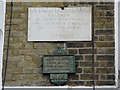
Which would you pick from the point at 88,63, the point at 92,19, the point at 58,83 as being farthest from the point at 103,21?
the point at 58,83

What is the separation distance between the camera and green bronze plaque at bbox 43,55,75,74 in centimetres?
530

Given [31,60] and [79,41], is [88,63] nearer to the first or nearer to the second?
[79,41]

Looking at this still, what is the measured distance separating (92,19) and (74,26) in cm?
28

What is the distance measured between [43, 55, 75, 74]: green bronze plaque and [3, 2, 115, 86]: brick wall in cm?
9

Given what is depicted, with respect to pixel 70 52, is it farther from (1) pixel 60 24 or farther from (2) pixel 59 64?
(1) pixel 60 24

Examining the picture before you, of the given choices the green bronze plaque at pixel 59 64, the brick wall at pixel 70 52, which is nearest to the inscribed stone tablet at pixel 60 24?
the brick wall at pixel 70 52

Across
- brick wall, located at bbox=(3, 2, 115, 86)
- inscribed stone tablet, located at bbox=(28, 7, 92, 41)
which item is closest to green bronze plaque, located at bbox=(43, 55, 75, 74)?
brick wall, located at bbox=(3, 2, 115, 86)

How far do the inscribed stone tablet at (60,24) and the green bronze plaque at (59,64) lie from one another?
0.28 m

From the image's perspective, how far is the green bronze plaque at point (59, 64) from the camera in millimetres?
5297

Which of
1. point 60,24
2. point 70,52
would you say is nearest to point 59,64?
point 70,52

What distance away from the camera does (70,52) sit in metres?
5.39

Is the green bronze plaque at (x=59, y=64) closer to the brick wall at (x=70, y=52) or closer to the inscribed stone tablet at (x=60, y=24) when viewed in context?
the brick wall at (x=70, y=52)

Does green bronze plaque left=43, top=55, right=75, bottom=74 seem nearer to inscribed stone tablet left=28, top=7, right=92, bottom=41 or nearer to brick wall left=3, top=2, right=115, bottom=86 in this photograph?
brick wall left=3, top=2, right=115, bottom=86

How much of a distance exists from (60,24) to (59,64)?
0.58 metres
